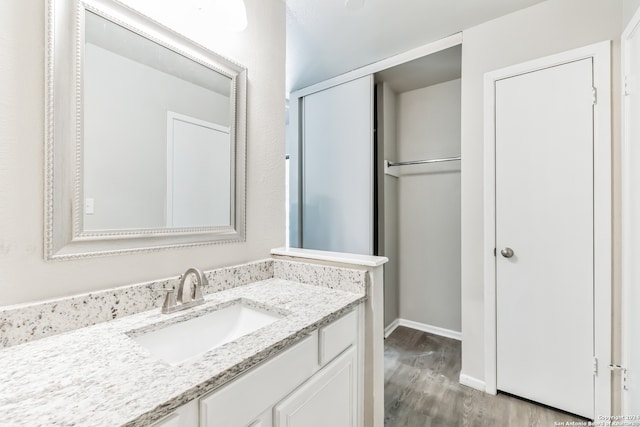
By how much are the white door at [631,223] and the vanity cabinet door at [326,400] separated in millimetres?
1326

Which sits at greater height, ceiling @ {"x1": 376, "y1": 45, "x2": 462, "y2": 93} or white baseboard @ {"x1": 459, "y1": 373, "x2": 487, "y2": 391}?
ceiling @ {"x1": 376, "y1": 45, "x2": 462, "y2": 93}

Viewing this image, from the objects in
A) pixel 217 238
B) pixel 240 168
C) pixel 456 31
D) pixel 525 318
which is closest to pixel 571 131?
pixel 456 31

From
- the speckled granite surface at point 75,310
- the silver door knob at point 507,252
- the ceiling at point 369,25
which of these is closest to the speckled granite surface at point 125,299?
the speckled granite surface at point 75,310

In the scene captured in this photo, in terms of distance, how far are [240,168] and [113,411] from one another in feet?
3.45

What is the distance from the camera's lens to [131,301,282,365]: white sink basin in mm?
939

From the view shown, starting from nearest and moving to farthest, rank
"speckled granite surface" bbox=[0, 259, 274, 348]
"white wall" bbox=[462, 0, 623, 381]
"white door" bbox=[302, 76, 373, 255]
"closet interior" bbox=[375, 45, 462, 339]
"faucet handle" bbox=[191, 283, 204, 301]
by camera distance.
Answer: "speckled granite surface" bbox=[0, 259, 274, 348] < "faucet handle" bbox=[191, 283, 204, 301] < "white wall" bbox=[462, 0, 623, 381] < "white door" bbox=[302, 76, 373, 255] < "closet interior" bbox=[375, 45, 462, 339]

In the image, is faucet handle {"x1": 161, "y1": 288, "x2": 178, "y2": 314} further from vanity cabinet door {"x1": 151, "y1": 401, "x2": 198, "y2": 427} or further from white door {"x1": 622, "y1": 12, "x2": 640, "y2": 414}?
white door {"x1": 622, "y1": 12, "x2": 640, "y2": 414}

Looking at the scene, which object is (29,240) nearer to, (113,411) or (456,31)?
(113,411)

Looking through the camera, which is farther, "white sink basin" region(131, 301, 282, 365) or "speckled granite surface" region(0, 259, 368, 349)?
"white sink basin" region(131, 301, 282, 365)

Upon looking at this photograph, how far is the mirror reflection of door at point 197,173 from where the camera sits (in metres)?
1.15

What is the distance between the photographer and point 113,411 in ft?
1.71

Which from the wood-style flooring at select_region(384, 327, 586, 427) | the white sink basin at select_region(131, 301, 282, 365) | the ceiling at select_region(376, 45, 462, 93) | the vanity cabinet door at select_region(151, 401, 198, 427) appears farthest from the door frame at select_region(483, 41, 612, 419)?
the vanity cabinet door at select_region(151, 401, 198, 427)

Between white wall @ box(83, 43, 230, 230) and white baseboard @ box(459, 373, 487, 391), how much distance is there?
2.11 meters

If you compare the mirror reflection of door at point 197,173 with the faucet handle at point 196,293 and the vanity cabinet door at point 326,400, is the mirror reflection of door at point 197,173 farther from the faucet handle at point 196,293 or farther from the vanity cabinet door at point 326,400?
the vanity cabinet door at point 326,400
